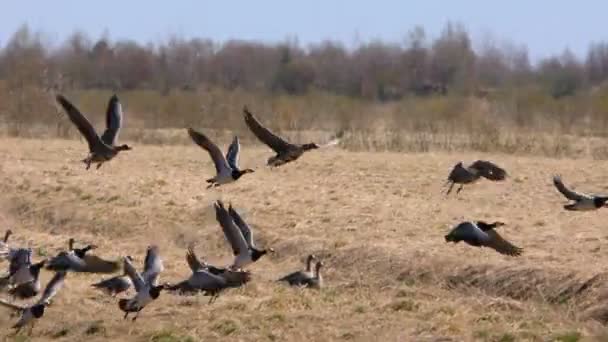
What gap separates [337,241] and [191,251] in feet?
21.8

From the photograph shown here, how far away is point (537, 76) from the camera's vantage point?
8088cm

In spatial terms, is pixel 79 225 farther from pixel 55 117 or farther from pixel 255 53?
pixel 255 53

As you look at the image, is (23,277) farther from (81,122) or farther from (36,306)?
(81,122)

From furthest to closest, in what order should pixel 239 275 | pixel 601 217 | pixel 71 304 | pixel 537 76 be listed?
1. pixel 537 76
2. pixel 601 217
3. pixel 71 304
4. pixel 239 275

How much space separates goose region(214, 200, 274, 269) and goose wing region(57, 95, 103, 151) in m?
2.04

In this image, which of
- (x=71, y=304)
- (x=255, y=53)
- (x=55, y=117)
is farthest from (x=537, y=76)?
(x=71, y=304)

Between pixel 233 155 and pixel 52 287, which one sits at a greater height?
pixel 233 155

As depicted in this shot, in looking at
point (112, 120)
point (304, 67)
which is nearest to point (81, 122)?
point (112, 120)

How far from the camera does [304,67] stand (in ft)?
263

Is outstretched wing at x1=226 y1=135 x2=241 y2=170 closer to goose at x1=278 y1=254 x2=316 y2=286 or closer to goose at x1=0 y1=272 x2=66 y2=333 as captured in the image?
goose at x1=278 y1=254 x2=316 y2=286

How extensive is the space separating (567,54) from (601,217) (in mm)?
65080

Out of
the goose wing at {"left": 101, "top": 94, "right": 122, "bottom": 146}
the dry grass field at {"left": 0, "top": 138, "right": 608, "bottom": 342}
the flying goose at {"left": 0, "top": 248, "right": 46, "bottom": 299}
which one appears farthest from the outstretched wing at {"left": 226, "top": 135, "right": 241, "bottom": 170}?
the flying goose at {"left": 0, "top": 248, "right": 46, "bottom": 299}

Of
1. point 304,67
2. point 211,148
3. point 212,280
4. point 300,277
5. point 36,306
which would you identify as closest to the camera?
point 211,148

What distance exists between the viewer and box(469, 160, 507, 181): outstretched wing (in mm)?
19953
